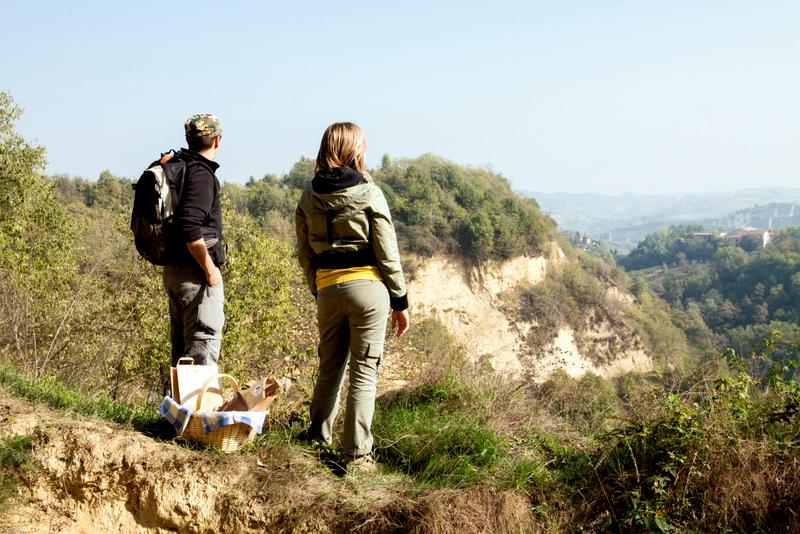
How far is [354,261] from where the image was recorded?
121 inches

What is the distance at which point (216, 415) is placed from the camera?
3098 millimetres

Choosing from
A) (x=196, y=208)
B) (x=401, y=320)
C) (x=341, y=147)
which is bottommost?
(x=401, y=320)

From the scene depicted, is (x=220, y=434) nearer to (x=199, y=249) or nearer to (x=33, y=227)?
(x=199, y=249)

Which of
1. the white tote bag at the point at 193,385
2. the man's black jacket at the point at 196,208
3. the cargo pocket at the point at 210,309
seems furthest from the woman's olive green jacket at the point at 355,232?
the white tote bag at the point at 193,385

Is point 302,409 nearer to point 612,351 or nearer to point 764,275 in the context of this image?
point 612,351

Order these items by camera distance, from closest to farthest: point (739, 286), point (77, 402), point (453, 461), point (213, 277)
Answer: point (453, 461) → point (213, 277) → point (77, 402) → point (739, 286)

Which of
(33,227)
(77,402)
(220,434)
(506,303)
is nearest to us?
(220,434)

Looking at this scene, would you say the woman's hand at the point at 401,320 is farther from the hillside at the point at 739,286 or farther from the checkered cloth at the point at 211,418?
the hillside at the point at 739,286

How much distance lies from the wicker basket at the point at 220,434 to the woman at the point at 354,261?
1.65 feet

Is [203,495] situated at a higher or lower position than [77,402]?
lower

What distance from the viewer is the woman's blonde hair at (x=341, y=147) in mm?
3076

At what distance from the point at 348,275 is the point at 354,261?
0.24ft

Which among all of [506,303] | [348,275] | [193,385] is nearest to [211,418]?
[193,385]

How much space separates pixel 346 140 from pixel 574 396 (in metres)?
2.71
